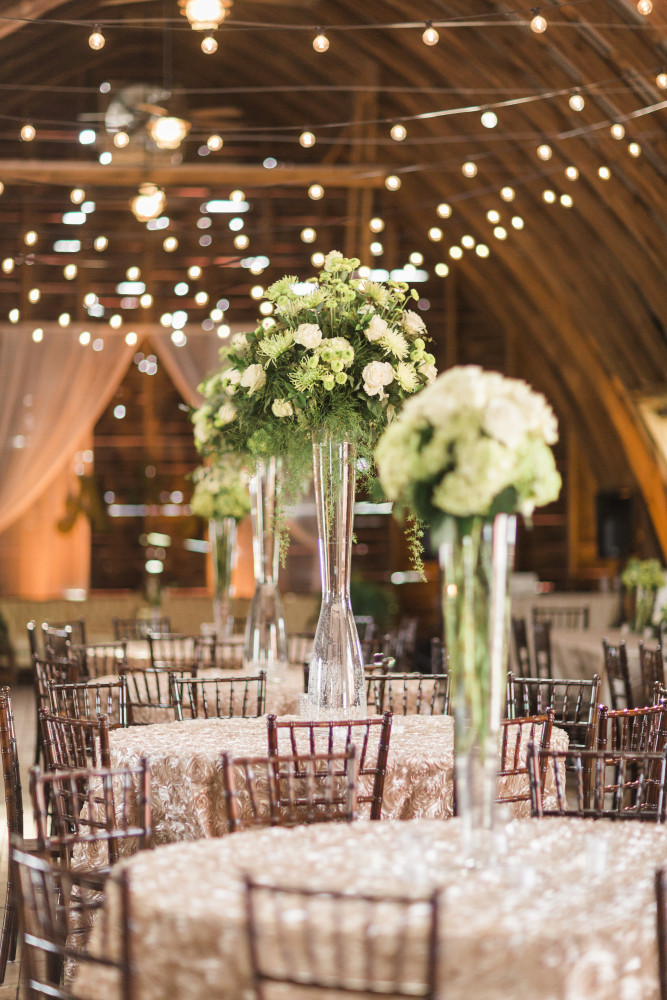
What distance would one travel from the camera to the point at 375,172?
11.7 meters

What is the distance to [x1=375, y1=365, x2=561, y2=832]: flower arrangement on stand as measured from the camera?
8.81ft

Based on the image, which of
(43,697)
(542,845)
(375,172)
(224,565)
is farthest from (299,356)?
(375,172)

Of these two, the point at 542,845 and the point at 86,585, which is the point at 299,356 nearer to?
the point at 542,845

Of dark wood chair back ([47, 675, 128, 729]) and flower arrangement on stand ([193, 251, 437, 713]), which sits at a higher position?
flower arrangement on stand ([193, 251, 437, 713])

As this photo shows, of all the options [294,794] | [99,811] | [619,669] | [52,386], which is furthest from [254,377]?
[52,386]

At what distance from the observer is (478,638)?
9.10 feet

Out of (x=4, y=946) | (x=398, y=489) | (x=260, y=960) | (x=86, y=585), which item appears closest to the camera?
(x=260, y=960)

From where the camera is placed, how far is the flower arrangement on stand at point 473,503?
8.81 ft

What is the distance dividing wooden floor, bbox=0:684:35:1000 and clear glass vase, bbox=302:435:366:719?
4.40ft

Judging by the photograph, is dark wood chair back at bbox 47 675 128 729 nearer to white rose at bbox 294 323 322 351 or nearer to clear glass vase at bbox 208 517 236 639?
white rose at bbox 294 323 322 351

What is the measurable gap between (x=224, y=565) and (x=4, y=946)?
3336mm

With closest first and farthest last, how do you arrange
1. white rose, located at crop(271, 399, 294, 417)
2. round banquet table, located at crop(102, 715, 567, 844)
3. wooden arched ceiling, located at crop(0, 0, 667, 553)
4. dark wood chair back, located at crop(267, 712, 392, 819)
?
1. dark wood chair back, located at crop(267, 712, 392, 819)
2. round banquet table, located at crop(102, 715, 567, 844)
3. white rose, located at crop(271, 399, 294, 417)
4. wooden arched ceiling, located at crop(0, 0, 667, 553)

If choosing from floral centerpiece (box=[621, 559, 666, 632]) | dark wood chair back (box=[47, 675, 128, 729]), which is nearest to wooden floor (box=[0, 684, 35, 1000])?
dark wood chair back (box=[47, 675, 128, 729])

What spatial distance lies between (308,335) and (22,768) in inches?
189
